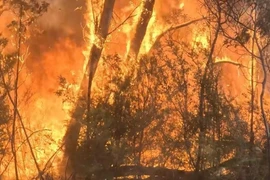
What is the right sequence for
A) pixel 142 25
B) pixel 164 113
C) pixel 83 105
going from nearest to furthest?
pixel 164 113, pixel 83 105, pixel 142 25

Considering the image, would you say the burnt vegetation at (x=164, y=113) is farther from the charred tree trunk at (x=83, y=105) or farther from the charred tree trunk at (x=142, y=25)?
the charred tree trunk at (x=142, y=25)

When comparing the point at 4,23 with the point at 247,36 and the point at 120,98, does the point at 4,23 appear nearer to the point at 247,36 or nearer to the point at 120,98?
the point at 120,98

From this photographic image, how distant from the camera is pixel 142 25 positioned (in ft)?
53.8

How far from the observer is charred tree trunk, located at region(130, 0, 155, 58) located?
16.0 m

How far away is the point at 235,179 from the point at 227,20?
3591mm

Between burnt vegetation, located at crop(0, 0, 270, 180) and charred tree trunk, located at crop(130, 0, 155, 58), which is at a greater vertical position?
charred tree trunk, located at crop(130, 0, 155, 58)

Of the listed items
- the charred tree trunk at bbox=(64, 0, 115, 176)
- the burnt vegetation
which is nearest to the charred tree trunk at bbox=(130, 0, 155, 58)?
the charred tree trunk at bbox=(64, 0, 115, 176)

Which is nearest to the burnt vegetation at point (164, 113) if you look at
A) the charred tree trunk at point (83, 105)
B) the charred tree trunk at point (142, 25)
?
the charred tree trunk at point (83, 105)

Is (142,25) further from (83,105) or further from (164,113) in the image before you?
(164,113)

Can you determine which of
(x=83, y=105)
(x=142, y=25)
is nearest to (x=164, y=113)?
(x=83, y=105)

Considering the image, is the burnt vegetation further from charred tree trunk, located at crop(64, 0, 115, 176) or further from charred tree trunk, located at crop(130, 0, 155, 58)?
charred tree trunk, located at crop(130, 0, 155, 58)

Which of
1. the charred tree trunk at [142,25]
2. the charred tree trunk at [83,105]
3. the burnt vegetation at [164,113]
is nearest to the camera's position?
the burnt vegetation at [164,113]

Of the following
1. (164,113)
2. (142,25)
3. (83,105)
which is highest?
(142,25)

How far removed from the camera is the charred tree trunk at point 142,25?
630 inches
